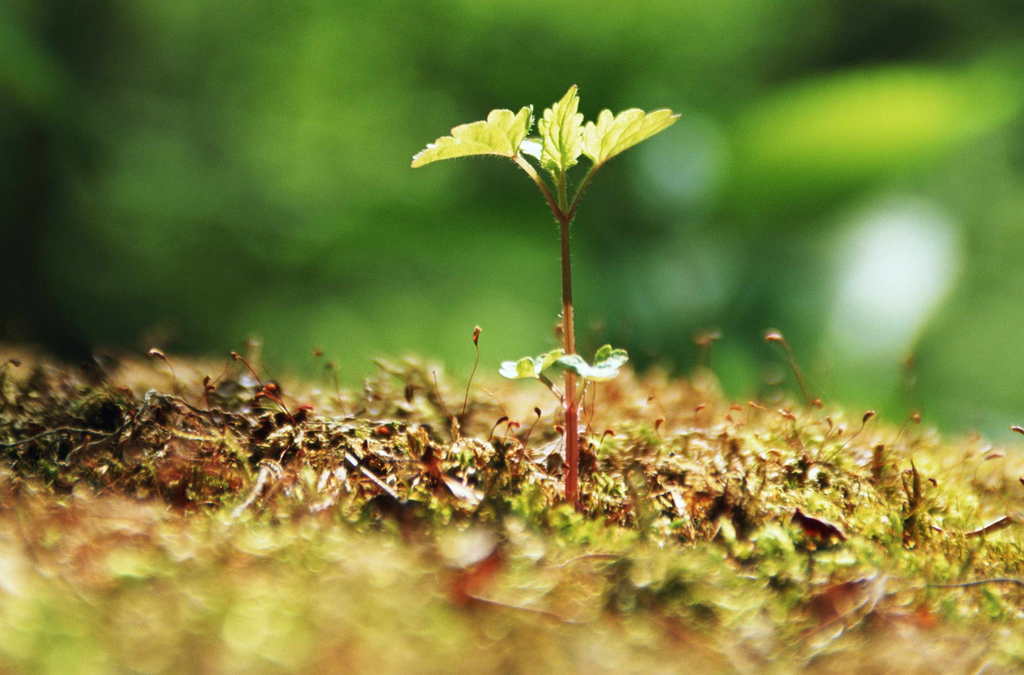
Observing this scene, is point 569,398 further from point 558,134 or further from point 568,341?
point 558,134

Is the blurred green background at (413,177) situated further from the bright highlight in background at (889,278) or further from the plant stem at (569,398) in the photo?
the plant stem at (569,398)

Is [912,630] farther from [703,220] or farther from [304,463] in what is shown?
[703,220]

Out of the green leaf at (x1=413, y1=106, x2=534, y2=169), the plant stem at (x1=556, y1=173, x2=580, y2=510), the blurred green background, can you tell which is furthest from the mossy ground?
the blurred green background

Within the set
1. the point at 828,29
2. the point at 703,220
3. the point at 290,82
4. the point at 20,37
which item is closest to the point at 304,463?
the point at 703,220

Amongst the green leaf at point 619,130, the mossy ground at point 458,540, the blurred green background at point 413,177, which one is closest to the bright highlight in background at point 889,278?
the blurred green background at point 413,177

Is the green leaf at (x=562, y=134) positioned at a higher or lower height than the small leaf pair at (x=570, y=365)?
higher

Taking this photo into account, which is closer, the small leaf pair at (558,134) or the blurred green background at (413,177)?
the small leaf pair at (558,134)

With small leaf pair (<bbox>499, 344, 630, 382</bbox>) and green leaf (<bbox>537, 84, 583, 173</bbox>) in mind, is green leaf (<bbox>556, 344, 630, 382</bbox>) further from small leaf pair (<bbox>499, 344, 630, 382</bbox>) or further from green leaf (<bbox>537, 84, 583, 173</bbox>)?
green leaf (<bbox>537, 84, 583, 173</bbox>)

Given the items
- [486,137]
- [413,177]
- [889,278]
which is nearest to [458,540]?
[486,137]
